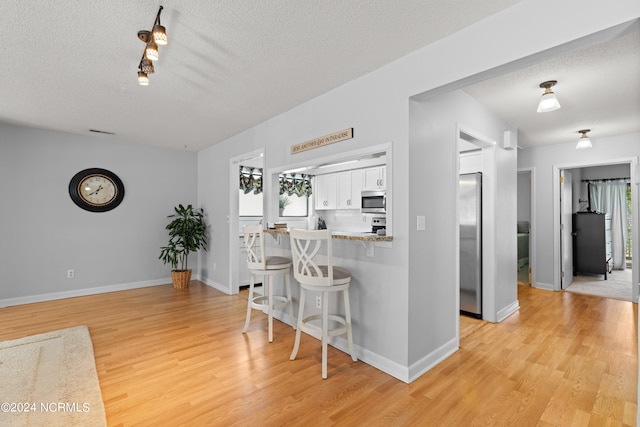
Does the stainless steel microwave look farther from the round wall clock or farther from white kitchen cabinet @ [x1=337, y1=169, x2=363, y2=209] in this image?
the round wall clock

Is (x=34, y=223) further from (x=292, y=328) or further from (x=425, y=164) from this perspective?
(x=425, y=164)

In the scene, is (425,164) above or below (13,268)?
above

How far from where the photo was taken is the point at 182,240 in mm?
5469

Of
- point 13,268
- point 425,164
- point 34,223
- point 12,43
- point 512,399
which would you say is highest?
point 12,43

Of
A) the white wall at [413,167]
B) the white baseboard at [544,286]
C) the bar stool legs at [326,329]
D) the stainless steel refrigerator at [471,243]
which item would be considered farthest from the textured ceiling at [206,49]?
A: the white baseboard at [544,286]

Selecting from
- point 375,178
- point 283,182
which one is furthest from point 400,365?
point 283,182

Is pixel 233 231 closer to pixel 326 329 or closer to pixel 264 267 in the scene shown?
pixel 264 267

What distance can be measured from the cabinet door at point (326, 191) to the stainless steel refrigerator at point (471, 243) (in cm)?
253

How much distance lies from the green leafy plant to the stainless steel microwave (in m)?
2.85

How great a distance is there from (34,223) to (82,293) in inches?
47.8

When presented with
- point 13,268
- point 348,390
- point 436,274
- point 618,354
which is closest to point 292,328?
point 348,390

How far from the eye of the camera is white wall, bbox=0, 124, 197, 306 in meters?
4.31

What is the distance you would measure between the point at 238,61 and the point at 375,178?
10.3 ft

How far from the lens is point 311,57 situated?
94.9 inches
